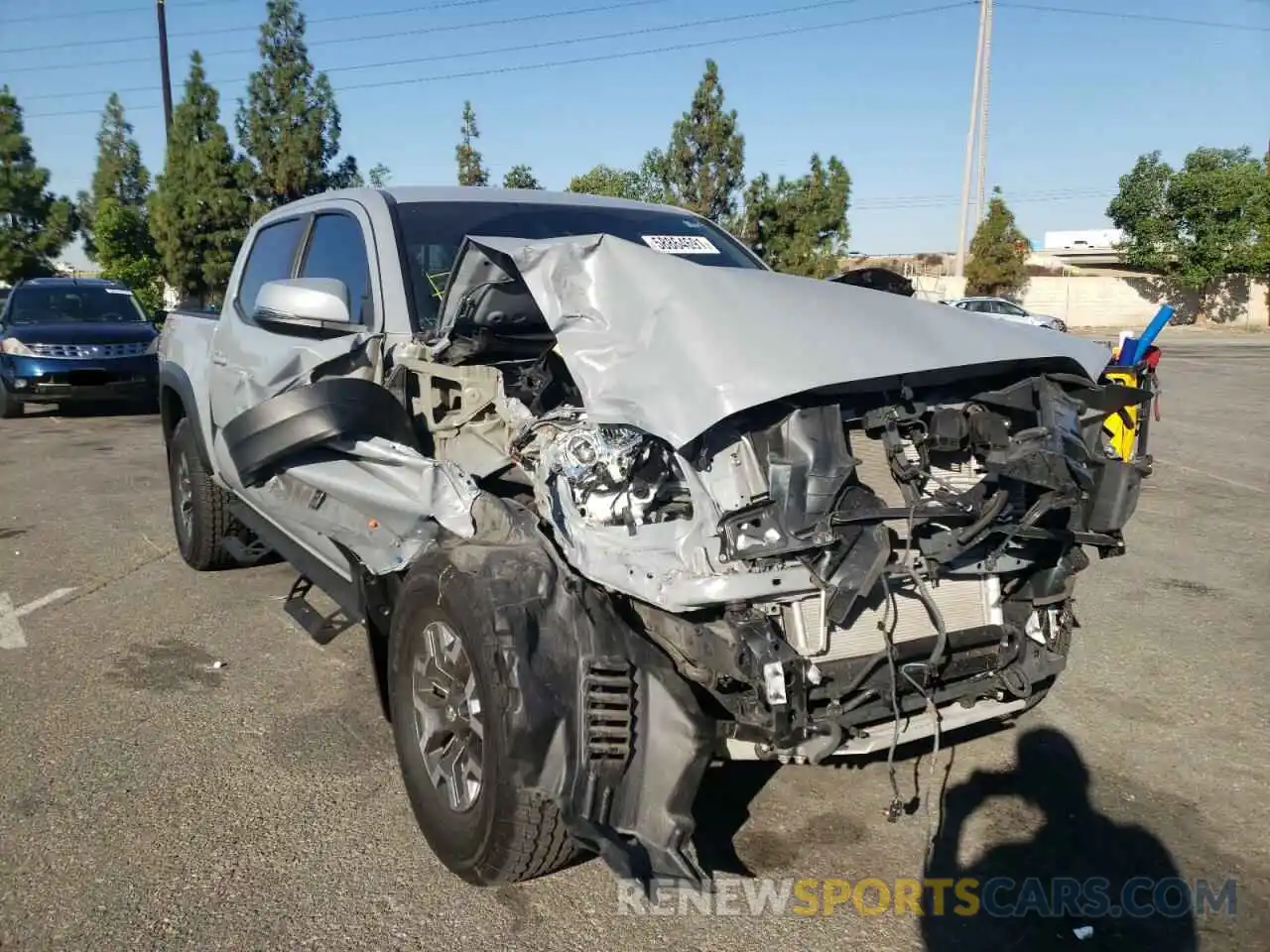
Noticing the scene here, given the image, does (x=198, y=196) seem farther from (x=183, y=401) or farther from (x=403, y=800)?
(x=403, y=800)

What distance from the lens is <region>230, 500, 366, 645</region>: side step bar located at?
384 centimetres

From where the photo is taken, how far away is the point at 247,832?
3.25 meters

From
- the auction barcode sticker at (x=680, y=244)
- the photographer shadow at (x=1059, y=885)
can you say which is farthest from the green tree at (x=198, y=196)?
the photographer shadow at (x=1059, y=885)

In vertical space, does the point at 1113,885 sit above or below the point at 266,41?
below

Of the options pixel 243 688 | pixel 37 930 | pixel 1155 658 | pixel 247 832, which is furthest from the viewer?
pixel 1155 658

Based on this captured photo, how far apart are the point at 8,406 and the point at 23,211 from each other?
31395mm

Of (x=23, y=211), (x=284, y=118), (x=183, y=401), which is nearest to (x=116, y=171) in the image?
(x=23, y=211)

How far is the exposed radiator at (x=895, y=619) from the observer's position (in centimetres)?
264

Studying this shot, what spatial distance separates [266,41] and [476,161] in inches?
265

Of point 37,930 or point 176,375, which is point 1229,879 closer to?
point 37,930

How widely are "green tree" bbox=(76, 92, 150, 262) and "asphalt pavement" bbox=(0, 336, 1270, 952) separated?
53.7 meters

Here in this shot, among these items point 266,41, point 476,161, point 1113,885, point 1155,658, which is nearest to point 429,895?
point 1113,885

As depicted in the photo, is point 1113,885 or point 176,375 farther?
point 176,375

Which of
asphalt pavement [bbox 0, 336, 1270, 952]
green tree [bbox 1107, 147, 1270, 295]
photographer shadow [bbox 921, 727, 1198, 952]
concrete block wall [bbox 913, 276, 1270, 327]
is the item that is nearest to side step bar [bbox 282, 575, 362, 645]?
asphalt pavement [bbox 0, 336, 1270, 952]
